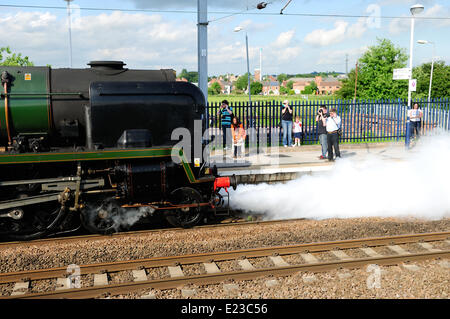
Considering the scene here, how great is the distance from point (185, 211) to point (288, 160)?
542 centimetres

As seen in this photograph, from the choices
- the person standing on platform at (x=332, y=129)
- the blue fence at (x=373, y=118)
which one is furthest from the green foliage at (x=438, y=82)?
the person standing on platform at (x=332, y=129)

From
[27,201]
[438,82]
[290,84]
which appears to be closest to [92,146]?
[27,201]

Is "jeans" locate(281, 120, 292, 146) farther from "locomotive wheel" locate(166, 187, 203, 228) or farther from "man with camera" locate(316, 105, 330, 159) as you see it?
"locomotive wheel" locate(166, 187, 203, 228)

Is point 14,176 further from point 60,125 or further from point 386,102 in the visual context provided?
point 386,102

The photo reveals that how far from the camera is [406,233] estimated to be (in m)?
8.12

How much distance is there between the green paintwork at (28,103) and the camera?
6.91 m

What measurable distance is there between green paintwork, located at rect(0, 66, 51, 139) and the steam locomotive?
2 cm

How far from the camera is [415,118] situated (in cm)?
1553

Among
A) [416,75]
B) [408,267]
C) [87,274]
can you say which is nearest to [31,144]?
[87,274]

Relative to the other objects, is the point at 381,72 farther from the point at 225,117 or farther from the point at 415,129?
the point at 225,117

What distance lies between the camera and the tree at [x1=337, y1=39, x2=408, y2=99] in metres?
48.5

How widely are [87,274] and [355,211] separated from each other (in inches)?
241

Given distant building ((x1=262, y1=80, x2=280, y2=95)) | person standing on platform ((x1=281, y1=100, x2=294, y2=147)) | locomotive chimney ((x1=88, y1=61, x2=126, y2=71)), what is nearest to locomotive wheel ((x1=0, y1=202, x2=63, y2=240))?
locomotive chimney ((x1=88, y1=61, x2=126, y2=71))
